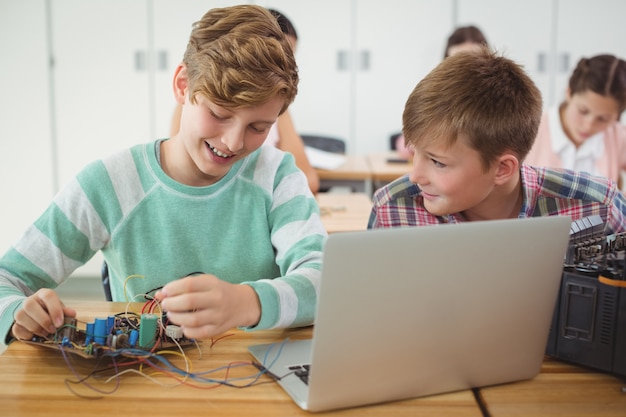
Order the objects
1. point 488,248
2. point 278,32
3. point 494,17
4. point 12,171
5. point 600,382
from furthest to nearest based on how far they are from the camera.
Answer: point 494,17, point 12,171, point 278,32, point 600,382, point 488,248

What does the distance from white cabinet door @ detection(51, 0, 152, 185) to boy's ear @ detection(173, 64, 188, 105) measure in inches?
135

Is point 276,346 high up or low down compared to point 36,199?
up

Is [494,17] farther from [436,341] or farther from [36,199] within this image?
[436,341]

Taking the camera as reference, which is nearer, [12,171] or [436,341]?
[436,341]

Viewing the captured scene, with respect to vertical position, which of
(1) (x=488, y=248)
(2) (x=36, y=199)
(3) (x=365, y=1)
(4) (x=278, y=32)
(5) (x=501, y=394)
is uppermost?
(3) (x=365, y=1)

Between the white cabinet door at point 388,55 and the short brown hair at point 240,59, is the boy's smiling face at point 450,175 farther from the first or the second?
the white cabinet door at point 388,55

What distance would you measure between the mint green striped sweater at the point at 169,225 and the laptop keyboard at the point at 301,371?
0.88 feet

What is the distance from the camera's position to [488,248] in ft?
2.65

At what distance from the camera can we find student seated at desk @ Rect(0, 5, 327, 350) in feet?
3.50

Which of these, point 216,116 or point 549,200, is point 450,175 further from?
point 216,116

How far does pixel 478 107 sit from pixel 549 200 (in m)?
0.28

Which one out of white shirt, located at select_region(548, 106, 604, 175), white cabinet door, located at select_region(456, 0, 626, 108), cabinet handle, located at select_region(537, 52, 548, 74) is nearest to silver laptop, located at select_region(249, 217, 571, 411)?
white shirt, located at select_region(548, 106, 604, 175)

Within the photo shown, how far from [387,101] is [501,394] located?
4.13 metres

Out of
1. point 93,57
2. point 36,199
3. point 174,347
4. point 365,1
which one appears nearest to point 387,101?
point 365,1
